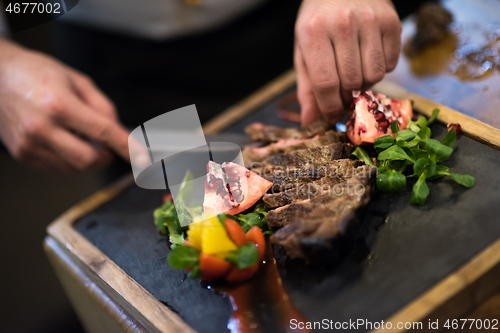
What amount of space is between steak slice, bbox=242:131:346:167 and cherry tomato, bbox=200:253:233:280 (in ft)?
2.15

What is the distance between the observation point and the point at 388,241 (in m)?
1.65

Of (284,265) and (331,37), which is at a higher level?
(331,37)

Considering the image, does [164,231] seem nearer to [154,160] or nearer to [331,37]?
[154,160]

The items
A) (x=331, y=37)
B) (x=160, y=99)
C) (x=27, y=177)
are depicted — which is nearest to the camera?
(x=331, y=37)

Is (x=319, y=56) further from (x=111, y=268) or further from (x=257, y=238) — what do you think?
(x=111, y=268)

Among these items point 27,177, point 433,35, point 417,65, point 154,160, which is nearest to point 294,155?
point 154,160

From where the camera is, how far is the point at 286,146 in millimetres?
2139

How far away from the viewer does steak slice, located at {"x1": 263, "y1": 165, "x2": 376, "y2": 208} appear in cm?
171

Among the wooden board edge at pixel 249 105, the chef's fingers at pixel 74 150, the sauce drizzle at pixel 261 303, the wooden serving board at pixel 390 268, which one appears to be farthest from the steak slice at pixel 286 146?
the chef's fingers at pixel 74 150

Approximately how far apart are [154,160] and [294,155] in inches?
39.1

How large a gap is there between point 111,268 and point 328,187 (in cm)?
120

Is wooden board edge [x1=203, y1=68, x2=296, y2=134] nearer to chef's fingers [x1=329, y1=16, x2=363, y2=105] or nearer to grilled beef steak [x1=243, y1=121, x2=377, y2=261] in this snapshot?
grilled beef steak [x1=243, y1=121, x2=377, y2=261]

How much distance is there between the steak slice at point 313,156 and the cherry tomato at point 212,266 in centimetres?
65

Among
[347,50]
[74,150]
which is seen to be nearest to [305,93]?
[347,50]
